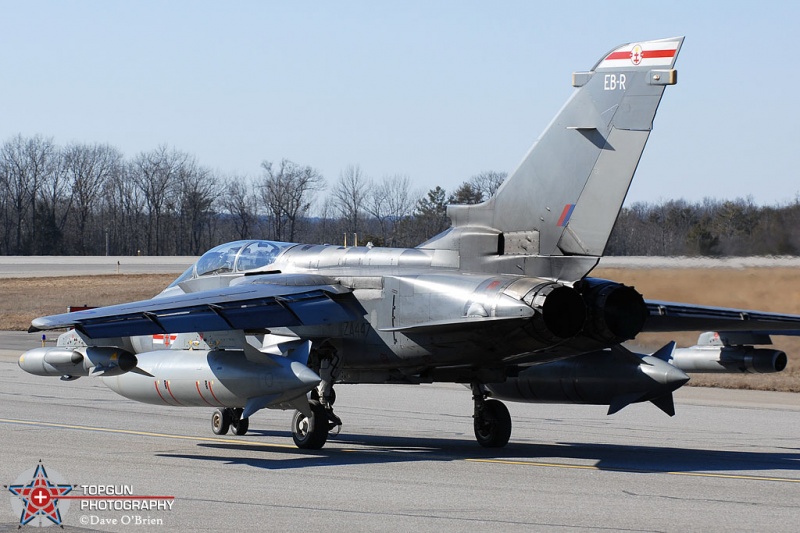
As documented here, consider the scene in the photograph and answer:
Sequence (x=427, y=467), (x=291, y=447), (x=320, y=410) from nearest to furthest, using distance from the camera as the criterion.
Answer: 1. (x=427, y=467)
2. (x=320, y=410)
3. (x=291, y=447)

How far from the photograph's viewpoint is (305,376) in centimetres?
1404

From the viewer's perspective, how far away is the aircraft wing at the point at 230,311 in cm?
1355

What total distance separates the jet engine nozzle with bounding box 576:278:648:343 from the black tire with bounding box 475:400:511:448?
2755mm

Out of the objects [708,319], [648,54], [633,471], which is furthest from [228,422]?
[648,54]

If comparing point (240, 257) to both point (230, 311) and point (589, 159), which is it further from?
point (589, 159)

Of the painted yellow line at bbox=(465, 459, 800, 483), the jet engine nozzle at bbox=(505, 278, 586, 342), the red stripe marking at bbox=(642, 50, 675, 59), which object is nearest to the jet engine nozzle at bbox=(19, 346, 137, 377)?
the painted yellow line at bbox=(465, 459, 800, 483)

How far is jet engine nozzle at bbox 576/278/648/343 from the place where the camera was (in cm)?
1384

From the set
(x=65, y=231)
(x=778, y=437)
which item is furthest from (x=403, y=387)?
(x=65, y=231)

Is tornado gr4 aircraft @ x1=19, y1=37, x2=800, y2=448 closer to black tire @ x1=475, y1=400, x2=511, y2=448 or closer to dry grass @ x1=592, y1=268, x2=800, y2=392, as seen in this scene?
black tire @ x1=475, y1=400, x2=511, y2=448

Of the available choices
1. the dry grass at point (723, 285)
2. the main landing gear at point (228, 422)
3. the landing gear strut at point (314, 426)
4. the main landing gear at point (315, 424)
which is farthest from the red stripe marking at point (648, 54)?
the dry grass at point (723, 285)

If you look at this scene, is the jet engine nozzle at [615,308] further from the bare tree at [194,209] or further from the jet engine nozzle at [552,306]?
the bare tree at [194,209]

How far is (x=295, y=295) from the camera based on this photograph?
14680 millimetres

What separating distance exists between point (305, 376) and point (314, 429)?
163 cm

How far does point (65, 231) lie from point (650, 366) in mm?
94782
